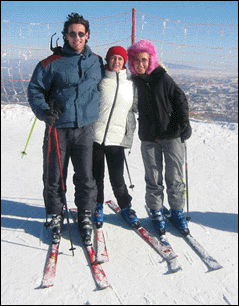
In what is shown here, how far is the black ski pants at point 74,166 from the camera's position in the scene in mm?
2527

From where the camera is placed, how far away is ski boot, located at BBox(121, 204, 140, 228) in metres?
2.89

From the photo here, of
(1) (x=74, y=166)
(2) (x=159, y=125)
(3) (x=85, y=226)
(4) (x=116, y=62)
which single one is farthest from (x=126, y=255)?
(4) (x=116, y=62)

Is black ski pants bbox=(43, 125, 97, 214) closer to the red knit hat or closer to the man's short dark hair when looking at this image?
the red knit hat

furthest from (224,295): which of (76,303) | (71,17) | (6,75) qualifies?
(6,75)

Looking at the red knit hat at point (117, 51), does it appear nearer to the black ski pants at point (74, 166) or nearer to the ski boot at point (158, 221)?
the black ski pants at point (74, 166)

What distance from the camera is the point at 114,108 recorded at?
2568mm

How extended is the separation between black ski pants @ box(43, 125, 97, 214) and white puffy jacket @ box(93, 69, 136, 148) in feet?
0.47

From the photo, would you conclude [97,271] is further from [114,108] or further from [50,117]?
[114,108]

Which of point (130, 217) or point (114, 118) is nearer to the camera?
point (114, 118)

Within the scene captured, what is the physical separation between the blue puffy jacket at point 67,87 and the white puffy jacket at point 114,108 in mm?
134

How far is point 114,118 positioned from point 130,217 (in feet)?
3.82

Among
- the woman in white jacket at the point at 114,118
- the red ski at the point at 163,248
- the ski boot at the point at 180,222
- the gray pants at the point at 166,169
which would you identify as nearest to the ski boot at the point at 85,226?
the woman in white jacket at the point at 114,118

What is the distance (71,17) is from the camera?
2.35 m

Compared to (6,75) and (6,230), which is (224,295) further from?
(6,75)
